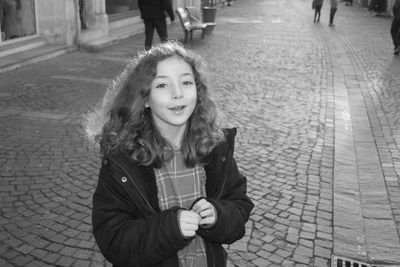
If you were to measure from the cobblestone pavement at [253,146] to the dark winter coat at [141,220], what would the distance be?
1.91ft

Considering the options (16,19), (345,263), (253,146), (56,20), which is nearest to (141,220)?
(345,263)

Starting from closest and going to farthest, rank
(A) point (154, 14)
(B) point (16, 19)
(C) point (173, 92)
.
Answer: (C) point (173, 92), (B) point (16, 19), (A) point (154, 14)

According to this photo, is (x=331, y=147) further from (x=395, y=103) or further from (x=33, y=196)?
(x=33, y=196)

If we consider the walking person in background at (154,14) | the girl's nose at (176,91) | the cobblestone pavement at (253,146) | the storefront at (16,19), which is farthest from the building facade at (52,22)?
the girl's nose at (176,91)

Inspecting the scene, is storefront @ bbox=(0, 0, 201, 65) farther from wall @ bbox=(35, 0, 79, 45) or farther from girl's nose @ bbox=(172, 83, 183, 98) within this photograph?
girl's nose @ bbox=(172, 83, 183, 98)

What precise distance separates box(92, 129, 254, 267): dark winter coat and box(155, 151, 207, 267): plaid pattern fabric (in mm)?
29

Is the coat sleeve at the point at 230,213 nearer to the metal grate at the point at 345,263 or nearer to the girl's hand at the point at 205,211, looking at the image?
the girl's hand at the point at 205,211

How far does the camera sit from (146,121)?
194 centimetres

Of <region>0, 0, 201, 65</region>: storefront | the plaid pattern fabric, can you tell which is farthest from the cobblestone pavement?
<region>0, 0, 201, 65</region>: storefront

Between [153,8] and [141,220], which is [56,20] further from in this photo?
[141,220]

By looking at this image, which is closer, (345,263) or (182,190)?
(182,190)

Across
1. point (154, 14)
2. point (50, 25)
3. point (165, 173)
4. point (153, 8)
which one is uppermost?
point (153, 8)

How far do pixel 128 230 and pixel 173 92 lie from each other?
550 mm

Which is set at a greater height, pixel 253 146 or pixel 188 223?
pixel 188 223
